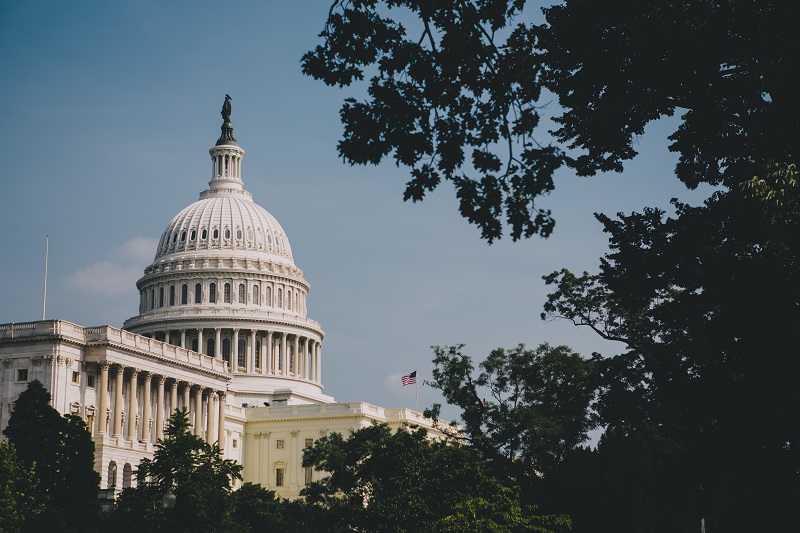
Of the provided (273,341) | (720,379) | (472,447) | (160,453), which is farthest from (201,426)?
(720,379)

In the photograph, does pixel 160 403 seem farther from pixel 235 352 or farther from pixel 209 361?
pixel 235 352

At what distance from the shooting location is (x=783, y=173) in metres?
31.0

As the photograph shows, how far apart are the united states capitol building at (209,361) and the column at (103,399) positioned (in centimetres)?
9

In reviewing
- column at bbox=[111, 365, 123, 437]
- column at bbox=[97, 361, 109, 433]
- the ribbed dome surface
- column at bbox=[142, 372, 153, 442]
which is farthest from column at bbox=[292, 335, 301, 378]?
column at bbox=[97, 361, 109, 433]

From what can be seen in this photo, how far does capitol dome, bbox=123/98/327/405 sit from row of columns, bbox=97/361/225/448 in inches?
1054

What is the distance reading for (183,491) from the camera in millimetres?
79938

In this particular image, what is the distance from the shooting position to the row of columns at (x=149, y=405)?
5084 inches

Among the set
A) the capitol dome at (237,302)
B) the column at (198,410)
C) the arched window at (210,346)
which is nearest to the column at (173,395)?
the column at (198,410)

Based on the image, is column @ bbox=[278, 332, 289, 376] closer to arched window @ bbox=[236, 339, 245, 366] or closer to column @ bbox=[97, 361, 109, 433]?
arched window @ bbox=[236, 339, 245, 366]

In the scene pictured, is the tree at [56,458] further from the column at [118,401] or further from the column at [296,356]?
the column at [296,356]

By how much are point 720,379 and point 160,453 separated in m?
54.0

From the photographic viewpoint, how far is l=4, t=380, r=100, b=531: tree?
84.0m

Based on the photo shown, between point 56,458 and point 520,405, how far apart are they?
1237 inches

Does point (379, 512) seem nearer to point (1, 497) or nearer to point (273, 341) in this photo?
point (1, 497)
